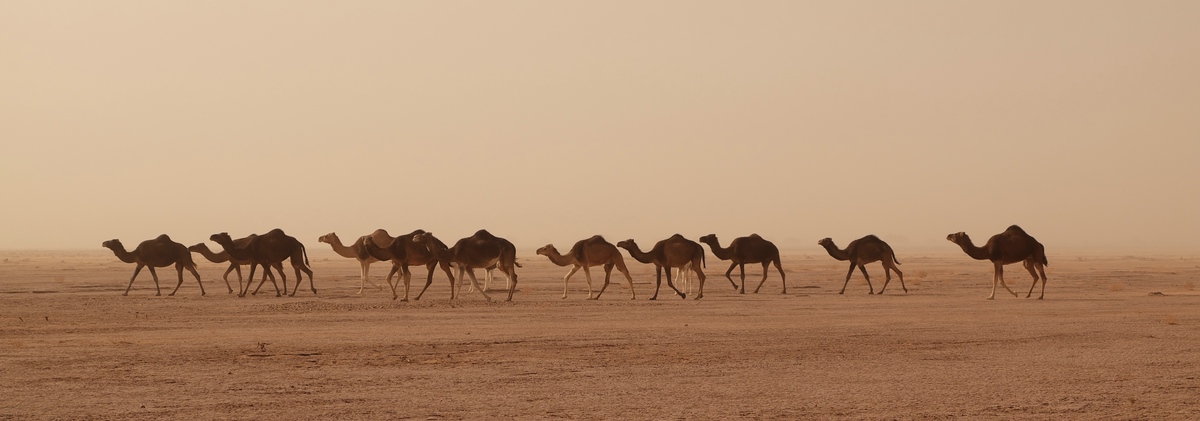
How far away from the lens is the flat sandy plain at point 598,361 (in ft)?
36.1

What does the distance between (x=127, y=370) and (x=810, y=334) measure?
1028 centimetres

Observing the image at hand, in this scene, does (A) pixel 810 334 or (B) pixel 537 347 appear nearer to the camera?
(B) pixel 537 347

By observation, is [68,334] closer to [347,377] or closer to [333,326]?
[333,326]

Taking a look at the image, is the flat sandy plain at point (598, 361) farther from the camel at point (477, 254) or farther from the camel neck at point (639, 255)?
the camel neck at point (639, 255)

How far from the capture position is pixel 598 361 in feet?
48.3

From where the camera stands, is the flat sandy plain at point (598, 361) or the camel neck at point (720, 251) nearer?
the flat sandy plain at point (598, 361)

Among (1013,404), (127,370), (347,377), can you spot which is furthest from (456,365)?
(1013,404)

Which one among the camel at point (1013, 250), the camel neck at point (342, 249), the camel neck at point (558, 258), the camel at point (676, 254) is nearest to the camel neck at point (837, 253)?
the camel at point (1013, 250)

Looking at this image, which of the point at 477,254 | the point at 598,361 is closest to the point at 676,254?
the point at 477,254

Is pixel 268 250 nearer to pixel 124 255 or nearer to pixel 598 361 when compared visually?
pixel 124 255

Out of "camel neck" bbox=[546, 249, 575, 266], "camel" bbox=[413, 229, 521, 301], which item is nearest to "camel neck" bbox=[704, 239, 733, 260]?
"camel neck" bbox=[546, 249, 575, 266]

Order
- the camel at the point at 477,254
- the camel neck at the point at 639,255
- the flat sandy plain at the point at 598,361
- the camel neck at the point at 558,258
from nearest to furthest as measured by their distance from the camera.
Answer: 1. the flat sandy plain at the point at 598,361
2. the camel at the point at 477,254
3. the camel neck at the point at 558,258
4. the camel neck at the point at 639,255

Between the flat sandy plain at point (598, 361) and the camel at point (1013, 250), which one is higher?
the camel at point (1013, 250)

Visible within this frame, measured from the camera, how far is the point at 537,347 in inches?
646
